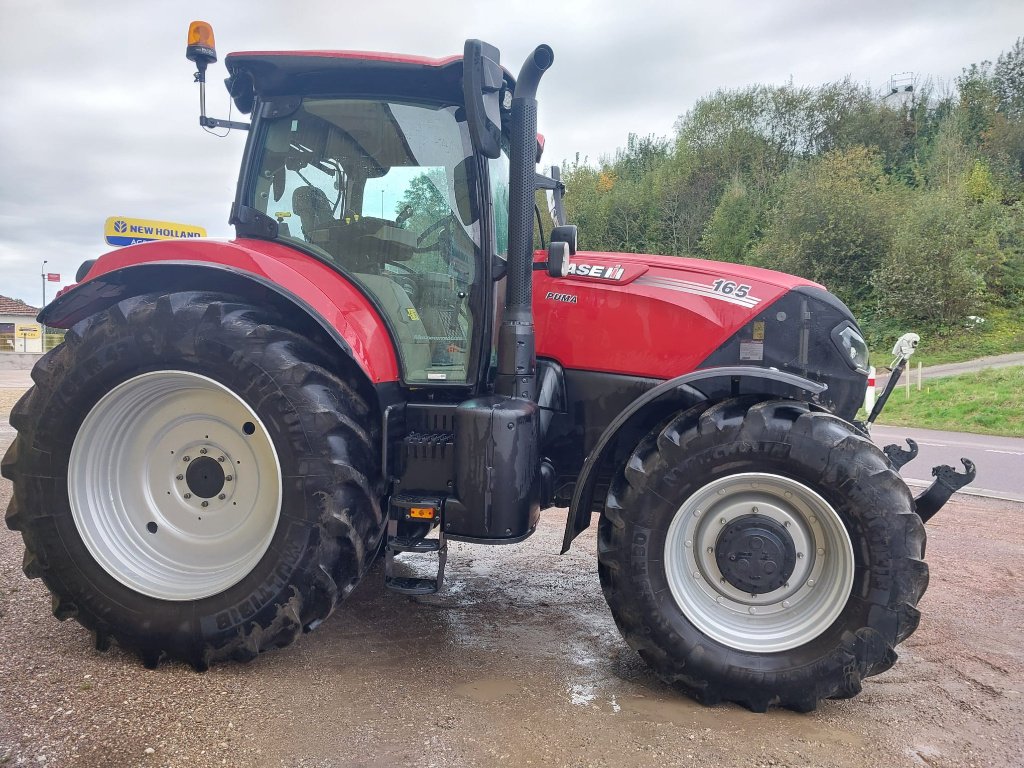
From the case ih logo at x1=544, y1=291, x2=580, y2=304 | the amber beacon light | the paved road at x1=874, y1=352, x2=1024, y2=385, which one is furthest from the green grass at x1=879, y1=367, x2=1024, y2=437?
the amber beacon light

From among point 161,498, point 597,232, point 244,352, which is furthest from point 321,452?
point 597,232

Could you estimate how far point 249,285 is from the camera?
3.00 metres

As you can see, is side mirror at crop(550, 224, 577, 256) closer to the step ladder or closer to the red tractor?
the red tractor

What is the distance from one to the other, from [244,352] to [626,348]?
1.60 metres

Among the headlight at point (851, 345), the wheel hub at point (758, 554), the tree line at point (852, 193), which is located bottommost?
the wheel hub at point (758, 554)

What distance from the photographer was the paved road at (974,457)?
23.7 feet

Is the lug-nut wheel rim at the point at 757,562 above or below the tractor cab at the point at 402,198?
below

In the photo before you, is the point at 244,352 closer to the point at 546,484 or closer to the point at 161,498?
the point at 161,498

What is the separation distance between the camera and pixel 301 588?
2.79 metres

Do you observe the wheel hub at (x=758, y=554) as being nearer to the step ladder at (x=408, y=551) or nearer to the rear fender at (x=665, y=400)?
the rear fender at (x=665, y=400)

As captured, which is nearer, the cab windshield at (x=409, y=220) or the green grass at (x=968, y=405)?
the cab windshield at (x=409, y=220)

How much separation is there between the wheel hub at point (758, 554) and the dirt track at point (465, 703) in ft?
1.49

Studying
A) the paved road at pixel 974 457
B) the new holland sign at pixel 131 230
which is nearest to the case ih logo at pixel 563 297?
the new holland sign at pixel 131 230

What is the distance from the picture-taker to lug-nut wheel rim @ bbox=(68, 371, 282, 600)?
2988 mm
